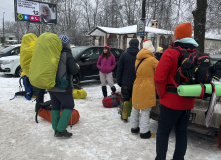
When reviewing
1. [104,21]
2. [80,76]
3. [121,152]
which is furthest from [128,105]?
[104,21]

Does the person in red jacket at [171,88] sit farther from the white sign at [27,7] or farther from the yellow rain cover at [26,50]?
the white sign at [27,7]

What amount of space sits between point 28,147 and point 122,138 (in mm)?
1637

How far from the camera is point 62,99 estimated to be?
344 cm

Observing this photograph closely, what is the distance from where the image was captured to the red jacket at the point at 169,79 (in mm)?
2285

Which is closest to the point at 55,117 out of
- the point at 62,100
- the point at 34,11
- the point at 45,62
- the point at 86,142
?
the point at 62,100

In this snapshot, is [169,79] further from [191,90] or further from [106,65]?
[106,65]

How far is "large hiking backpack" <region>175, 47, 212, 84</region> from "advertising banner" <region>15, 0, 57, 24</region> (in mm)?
14769

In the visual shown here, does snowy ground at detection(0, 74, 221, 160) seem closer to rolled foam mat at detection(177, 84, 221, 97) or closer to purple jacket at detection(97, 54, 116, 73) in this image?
rolled foam mat at detection(177, 84, 221, 97)

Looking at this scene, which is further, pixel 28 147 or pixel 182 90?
pixel 28 147

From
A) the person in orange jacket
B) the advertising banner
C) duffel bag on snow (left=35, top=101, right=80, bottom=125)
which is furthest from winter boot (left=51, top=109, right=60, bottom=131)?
the advertising banner

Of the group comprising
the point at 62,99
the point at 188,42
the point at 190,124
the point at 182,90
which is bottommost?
the point at 190,124

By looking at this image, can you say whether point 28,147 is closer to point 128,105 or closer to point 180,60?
point 128,105

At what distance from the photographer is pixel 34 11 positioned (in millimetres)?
15141

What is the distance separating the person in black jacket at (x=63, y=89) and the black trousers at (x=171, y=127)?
1.67 meters
